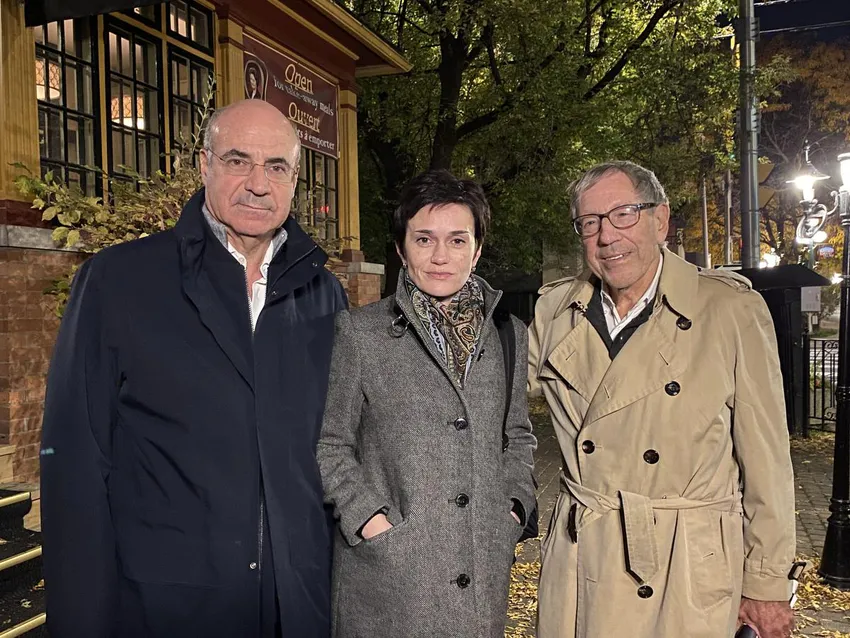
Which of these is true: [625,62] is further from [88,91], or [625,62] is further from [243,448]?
[243,448]

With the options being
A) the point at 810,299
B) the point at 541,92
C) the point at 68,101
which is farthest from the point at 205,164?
the point at 810,299

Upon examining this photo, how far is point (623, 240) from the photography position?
265 centimetres

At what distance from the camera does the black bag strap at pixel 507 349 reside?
2.56 meters

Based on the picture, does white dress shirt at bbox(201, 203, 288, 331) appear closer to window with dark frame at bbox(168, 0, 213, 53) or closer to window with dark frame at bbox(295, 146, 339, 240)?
window with dark frame at bbox(168, 0, 213, 53)

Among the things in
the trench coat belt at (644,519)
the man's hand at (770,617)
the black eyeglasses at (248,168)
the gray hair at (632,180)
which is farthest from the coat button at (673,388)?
the black eyeglasses at (248,168)

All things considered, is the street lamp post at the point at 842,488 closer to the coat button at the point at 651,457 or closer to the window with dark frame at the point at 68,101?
the coat button at the point at 651,457

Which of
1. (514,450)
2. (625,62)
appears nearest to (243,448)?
(514,450)

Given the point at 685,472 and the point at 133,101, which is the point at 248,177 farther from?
the point at 133,101

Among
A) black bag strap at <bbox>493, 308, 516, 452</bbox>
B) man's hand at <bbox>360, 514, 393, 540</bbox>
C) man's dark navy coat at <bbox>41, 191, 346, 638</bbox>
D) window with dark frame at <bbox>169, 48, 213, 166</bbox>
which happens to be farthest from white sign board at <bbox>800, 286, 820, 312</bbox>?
man's dark navy coat at <bbox>41, 191, 346, 638</bbox>

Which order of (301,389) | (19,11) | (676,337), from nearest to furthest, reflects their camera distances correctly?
(301,389), (676,337), (19,11)

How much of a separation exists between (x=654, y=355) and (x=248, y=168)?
159 centimetres

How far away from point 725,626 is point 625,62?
14527mm

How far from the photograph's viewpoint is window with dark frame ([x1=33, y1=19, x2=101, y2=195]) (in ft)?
20.9

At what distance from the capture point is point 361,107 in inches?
577
